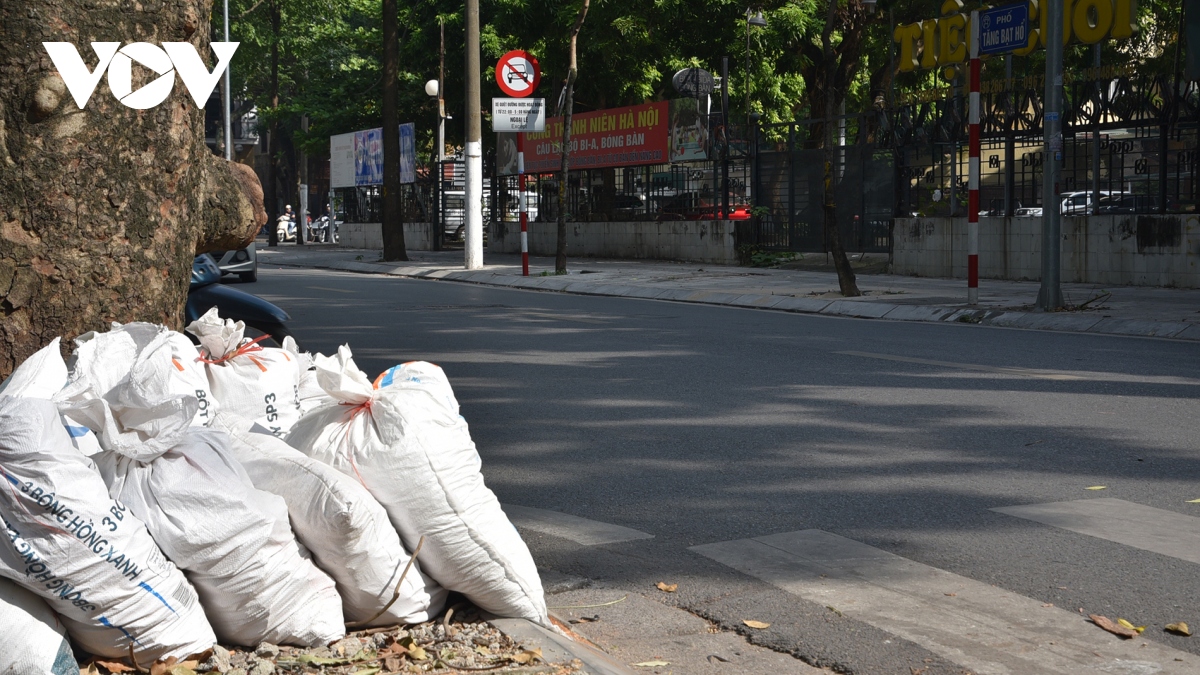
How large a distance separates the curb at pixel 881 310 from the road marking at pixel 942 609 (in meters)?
8.57

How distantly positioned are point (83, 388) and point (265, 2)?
Answer: 155 feet

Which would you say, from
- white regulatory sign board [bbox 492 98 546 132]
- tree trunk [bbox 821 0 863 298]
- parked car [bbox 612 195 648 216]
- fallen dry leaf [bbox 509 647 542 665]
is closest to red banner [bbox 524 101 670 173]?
parked car [bbox 612 195 648 216]

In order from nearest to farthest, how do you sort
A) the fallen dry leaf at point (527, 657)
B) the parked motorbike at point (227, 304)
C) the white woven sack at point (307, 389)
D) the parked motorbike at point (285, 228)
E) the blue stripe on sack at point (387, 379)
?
the fallen dry leaf at point (527, 657) → the blue stripe on sack at point (387, 379) → the white woven sack at point (307, 389) → the parked motorbike at point (227, 304) → the parked motorbike at point (285, 228)

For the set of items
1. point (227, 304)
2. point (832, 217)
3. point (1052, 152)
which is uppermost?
point (1052, 152)

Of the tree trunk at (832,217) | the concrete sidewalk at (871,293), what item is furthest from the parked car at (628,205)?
the tree trunk at (832,217)

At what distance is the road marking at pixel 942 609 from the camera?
372cm

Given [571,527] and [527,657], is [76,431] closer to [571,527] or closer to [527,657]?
[527,657]

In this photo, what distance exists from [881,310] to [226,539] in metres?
12.6

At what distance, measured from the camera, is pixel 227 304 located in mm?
7457

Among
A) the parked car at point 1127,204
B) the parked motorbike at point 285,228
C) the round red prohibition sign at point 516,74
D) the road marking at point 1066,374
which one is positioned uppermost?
the round red prohibition sign at point 516,74

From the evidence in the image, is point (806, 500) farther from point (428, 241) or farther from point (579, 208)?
point (428, 241)

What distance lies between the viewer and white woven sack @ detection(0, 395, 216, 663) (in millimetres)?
2980

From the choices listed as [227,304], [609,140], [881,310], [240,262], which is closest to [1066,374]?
[881,310]

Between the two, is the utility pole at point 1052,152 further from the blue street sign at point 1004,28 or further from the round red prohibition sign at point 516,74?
the round red prohibition sign at point 516,74
